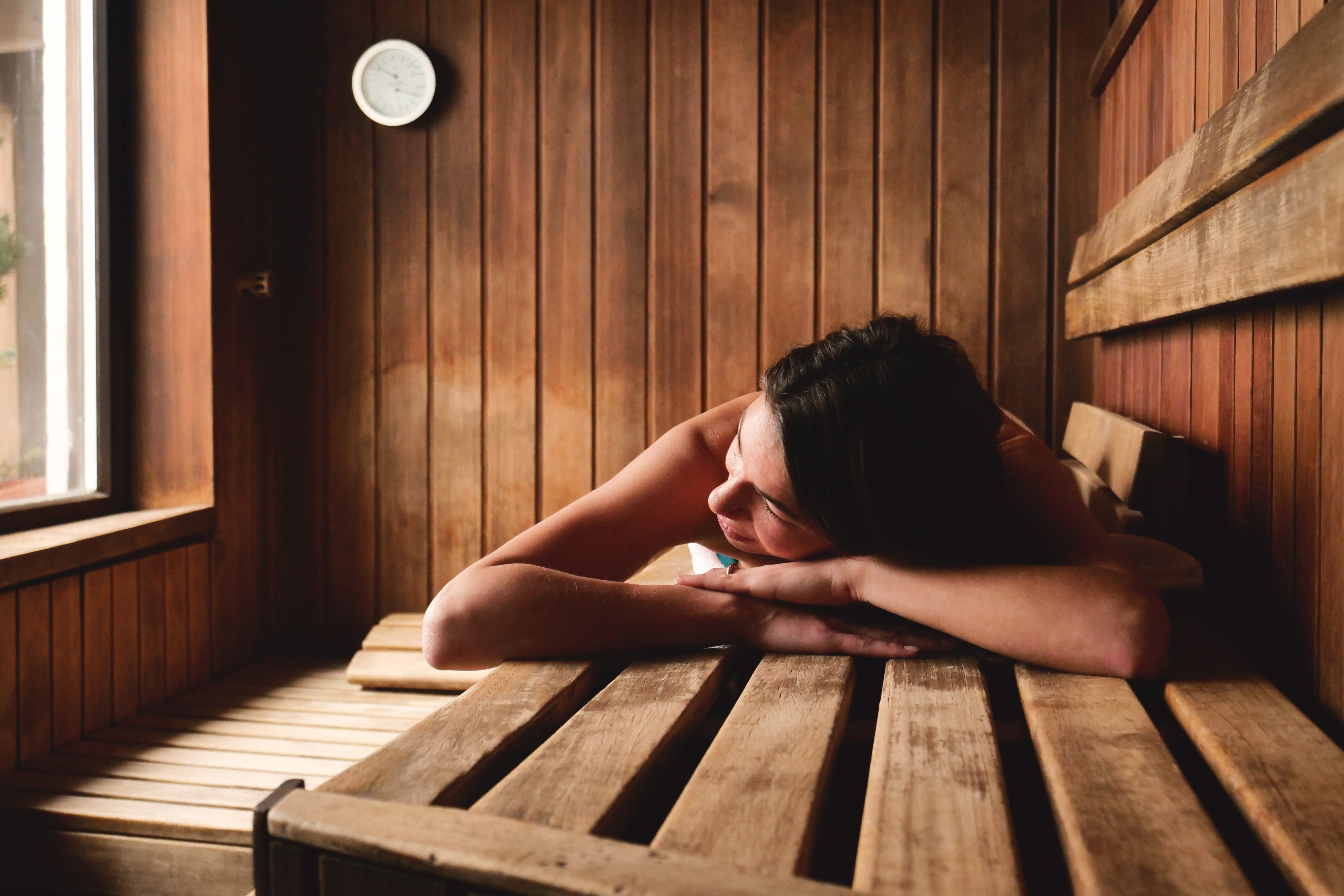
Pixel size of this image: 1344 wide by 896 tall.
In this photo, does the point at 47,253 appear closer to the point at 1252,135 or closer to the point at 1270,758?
the point at 1252,135

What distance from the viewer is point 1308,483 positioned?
1.12 metres

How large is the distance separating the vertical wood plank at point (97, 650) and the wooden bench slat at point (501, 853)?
1.75 metres

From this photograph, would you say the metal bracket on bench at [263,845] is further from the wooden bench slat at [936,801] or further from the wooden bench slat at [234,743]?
the wooden bench slat at [234,743]

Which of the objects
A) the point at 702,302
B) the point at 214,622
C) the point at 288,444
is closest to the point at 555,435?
the point at 702,302

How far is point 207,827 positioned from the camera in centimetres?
172

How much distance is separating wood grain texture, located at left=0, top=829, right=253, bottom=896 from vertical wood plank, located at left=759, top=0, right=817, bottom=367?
1767mm

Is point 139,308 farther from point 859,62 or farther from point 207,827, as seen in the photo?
point 859,62

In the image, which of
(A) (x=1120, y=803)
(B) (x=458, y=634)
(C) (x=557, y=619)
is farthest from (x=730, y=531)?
(A) (x=1120, y=803)

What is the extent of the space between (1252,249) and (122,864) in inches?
83.5

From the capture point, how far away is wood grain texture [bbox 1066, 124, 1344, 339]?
2.97 feet

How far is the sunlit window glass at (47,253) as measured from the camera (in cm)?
222

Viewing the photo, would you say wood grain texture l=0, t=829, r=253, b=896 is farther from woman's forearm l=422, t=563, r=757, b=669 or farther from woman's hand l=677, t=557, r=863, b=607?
woman's hand l=677, t=557, r=863, b=607

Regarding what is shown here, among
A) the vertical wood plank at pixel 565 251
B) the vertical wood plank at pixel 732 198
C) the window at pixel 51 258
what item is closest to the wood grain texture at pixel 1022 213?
the vertical wood plank at pixel 732 198

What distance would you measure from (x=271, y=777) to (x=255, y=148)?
5.96ft
